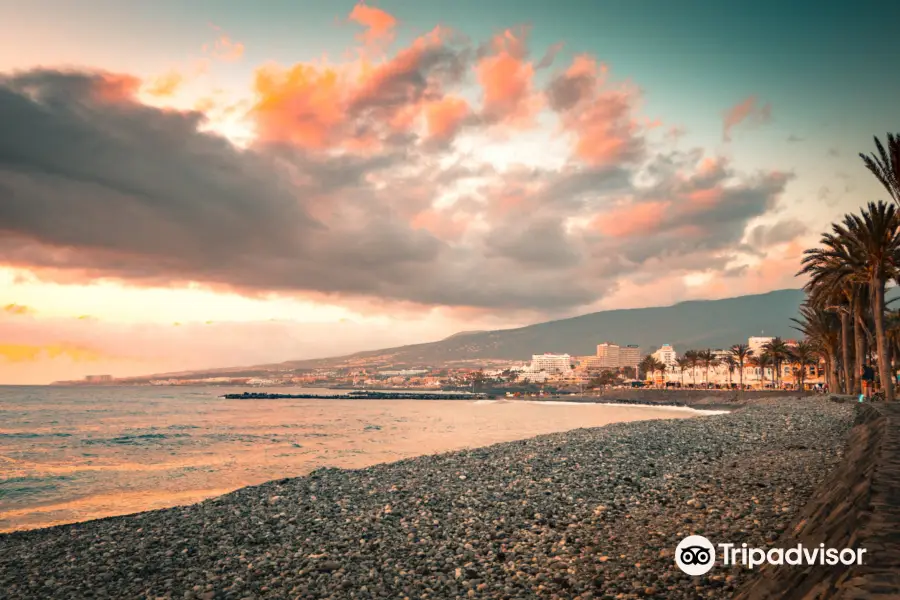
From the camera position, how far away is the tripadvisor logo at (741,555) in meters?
5.29

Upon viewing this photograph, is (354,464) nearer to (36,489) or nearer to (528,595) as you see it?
(36,489)

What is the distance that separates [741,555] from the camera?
27.7 feet

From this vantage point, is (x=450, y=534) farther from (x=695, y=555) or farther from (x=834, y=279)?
(x=834, y=279)

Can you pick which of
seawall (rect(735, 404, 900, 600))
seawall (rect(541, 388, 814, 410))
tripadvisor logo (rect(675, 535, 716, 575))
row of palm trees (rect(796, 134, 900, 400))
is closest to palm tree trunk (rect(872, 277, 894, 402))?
row of palm trees (rect(796, 134, 900, 400))

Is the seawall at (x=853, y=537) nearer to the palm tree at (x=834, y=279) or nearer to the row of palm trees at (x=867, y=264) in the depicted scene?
the row of palm trees at (x=867, y=264)

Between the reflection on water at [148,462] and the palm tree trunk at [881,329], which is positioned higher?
the palm tree trunk at [881,329]

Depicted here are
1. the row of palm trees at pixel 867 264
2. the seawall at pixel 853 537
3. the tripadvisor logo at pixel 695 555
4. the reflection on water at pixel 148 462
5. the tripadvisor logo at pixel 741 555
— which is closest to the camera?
the seawall at pixel 853 537

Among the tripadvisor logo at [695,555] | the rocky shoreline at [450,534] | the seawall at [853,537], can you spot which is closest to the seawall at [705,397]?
the rocky shoreline at [450,534]

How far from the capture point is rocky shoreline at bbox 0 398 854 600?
8953 millimetres

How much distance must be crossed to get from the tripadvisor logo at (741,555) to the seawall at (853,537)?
116 millimetres

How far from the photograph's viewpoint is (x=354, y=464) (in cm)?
2895

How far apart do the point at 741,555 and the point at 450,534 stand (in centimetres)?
558

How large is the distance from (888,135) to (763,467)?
16483 mm

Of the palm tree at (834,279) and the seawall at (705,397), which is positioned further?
the seawall at (705,397)
